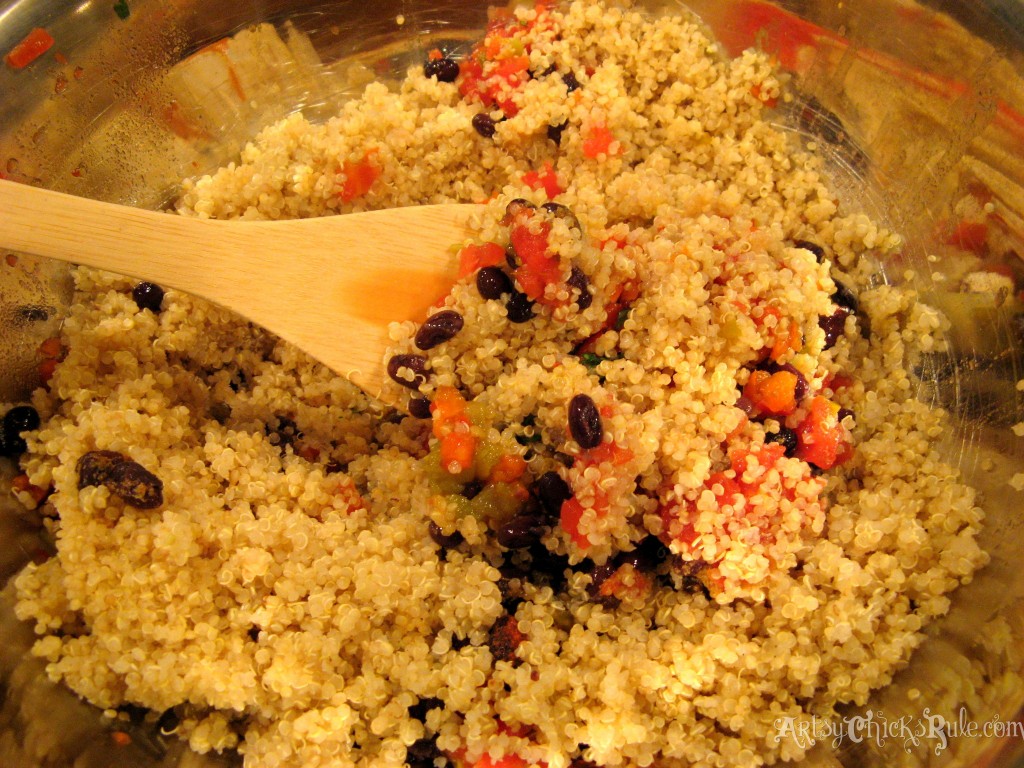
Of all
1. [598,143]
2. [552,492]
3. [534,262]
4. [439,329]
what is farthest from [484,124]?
[552,492]

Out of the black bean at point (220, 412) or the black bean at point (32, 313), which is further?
the black bean at point (220, 412)

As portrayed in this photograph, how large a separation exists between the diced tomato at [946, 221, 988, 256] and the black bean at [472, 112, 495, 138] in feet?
4.65

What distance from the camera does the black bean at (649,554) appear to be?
6.01 ft

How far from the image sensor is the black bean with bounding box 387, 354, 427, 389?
1.85 m

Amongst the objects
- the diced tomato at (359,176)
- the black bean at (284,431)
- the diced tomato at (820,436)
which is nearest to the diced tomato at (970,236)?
the diced tomato at (820,436)

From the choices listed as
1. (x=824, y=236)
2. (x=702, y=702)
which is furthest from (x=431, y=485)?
(x=824, y=236)

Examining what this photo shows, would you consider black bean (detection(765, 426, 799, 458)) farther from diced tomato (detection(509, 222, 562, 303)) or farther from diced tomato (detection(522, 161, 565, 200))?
diced tomato (detection(522, 161, 565, 200))

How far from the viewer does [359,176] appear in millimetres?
2236

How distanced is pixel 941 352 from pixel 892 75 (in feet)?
2.75

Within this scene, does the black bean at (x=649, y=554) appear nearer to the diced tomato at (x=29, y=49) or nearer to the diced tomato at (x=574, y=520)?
the diced tomato at (x=574, y=520)

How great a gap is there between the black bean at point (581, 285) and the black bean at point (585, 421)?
0.92 feet

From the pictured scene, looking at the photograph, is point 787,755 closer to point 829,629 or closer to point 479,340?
point 829,629

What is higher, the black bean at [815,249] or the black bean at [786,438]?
the black bean at [815,249]

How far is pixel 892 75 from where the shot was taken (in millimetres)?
2064
